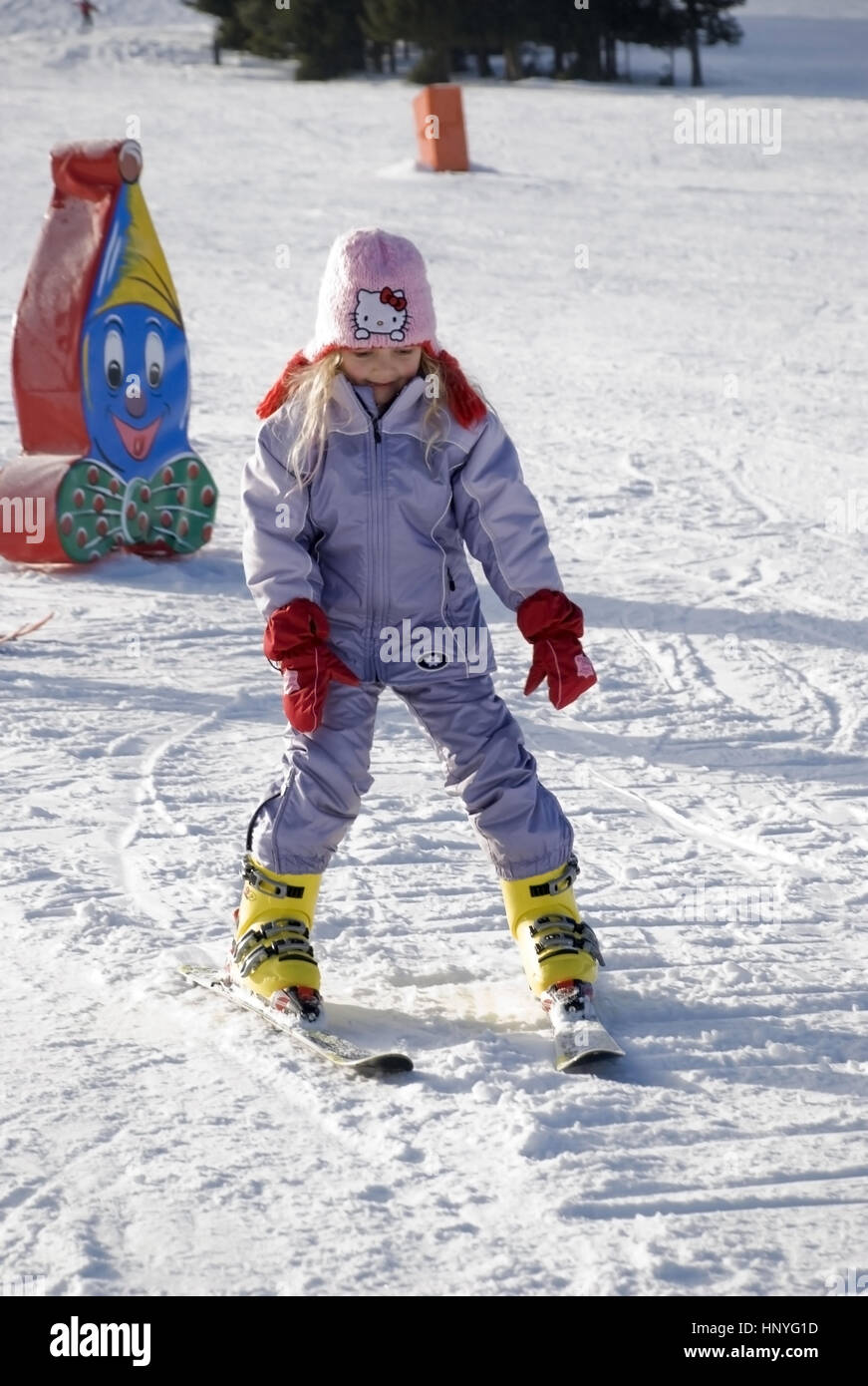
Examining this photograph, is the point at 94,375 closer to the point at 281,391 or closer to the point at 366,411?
the point at 281,391

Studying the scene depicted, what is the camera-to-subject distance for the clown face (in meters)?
6.50

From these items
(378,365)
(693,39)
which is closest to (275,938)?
(378,365)

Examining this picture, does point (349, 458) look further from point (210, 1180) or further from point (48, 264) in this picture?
point (48, 264)

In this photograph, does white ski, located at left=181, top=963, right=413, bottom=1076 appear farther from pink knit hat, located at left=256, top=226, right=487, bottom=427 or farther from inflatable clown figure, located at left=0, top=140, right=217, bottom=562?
inflatable clown figure, located at left=0, top=140, right=217, bottom=562

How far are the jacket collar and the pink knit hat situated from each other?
7 centimetres

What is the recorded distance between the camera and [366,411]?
3.04 meters

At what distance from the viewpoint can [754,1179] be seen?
256 cm

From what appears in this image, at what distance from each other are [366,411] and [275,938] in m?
0.99

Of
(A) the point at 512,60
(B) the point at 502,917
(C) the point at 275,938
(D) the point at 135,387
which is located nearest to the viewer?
(C) the point at 275,938

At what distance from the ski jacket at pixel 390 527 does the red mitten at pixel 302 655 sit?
49 mm

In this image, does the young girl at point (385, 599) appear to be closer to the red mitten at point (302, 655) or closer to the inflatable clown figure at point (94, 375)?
the red mitten at point (302, 655)

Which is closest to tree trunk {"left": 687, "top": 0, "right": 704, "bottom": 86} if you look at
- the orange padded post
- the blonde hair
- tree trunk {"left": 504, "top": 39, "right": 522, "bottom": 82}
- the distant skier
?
tree trunk {"left": 504, "top": 39, "right": 522, "bottom": 82}

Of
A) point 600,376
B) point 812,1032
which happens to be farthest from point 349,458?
point 600,376

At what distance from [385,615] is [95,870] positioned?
1.14 meters
